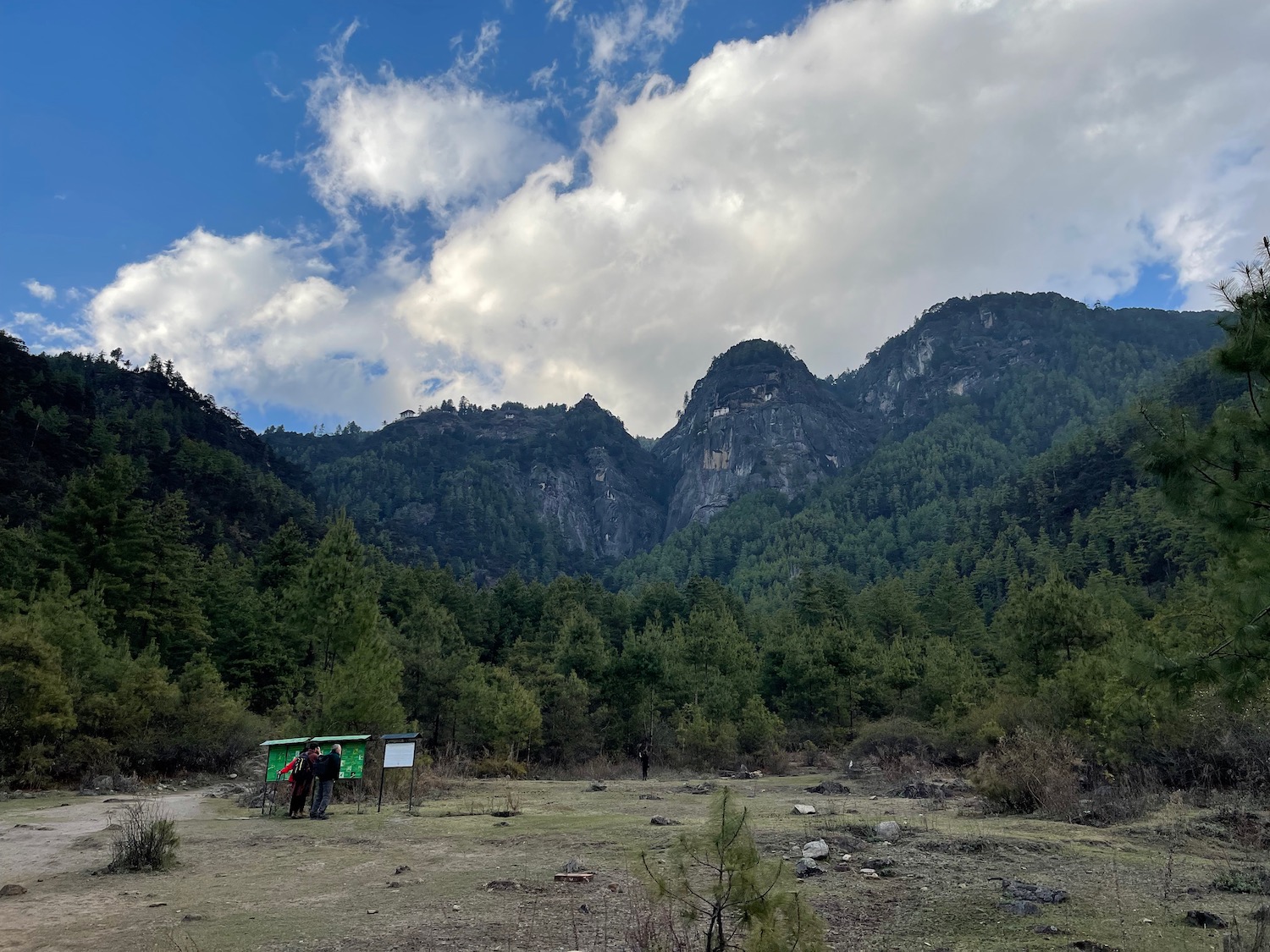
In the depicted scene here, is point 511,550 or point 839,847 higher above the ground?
point 511,550

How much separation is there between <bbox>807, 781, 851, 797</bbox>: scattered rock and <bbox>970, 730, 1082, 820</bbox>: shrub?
641cm

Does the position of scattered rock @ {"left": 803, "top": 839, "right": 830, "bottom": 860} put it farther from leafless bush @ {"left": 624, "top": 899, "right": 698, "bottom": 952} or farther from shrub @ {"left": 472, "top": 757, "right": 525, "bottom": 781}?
shrub @ {"left": 472, "top": 757, "right": 525, "bottom": 781}

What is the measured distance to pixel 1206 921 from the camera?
638 cm

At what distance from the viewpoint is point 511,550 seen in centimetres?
18775

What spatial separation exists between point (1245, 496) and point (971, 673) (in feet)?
115

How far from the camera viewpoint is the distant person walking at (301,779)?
14898mm

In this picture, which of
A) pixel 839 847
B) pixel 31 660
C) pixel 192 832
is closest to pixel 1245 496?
pixel 839 847

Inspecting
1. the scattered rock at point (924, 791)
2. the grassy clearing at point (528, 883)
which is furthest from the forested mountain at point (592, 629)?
the scattered rock at point (924, 791)

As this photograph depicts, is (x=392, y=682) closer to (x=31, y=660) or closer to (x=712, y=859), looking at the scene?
(x=31, y=660)

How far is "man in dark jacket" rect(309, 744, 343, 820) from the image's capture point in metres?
14.9

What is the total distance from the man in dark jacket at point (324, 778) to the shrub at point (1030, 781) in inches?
529

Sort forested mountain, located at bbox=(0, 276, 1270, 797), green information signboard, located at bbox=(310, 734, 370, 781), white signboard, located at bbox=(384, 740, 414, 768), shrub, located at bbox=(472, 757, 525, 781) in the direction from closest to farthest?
forested mountain, located at bbox=(0, 276, 1270, 797) < white signboard, located at bbox=(384, 740, 414, 768) < green information signboard, located at bbox=(310, 734, 370, 781) < shrub, located at bbox=(472, 757, 525, 781)

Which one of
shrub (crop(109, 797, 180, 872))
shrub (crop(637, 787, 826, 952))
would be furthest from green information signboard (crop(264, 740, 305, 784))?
shrub (crop(637, 787, 826, 952))

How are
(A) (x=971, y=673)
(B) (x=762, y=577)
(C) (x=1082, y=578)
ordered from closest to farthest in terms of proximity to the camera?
(A) (x=971, y=673) → (C) (x=1082, y=578) → (B) (x=762, y=577)
